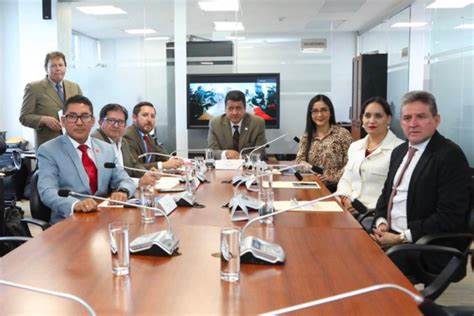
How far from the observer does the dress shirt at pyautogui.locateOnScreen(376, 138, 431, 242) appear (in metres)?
2.43

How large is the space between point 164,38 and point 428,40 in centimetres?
347

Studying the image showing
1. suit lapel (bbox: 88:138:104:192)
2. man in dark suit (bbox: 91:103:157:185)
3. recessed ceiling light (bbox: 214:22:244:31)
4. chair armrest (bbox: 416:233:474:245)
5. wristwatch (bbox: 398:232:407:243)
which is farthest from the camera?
recessed ceiling light (bbox: 214:22:244:31)

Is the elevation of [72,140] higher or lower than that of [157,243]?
higher

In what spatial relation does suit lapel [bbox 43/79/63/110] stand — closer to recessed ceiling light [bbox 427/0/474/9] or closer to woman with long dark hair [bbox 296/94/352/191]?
woman with long dark hair [bbox 296/94/352/191]

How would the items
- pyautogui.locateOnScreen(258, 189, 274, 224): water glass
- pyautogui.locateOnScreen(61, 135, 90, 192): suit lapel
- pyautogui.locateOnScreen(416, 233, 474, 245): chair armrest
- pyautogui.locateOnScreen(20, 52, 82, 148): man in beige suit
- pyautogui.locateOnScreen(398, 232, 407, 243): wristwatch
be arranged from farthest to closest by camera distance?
1. pyautogui.locateOnScreen(20, 52, 82, 148): man in beige suit
2. pyautogui.locateOnScreen(61, 135, 90, 192): suit lapel
3. pyautogui.locateOnScreen(398, 232, 407, 243): wristwatch
4. pyautogui.locateOnScreen(258, 189, 274, 224): water glass
5. pyautogui.locateOnScreen(416, 233, 474, 245): chair armrest

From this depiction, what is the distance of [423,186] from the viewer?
2.31 m

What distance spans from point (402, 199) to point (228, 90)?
4.25 m

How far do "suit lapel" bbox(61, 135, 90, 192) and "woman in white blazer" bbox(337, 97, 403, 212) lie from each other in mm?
1559

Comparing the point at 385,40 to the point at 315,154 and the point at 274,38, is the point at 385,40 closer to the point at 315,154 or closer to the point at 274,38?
the point at 274,38

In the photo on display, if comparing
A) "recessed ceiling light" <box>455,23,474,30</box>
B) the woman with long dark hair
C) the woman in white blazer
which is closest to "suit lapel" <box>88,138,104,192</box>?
the woman in white blazer

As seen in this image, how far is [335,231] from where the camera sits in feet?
6.47

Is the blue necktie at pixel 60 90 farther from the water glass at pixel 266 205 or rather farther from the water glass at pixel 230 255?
the water glass at pixel 230 255

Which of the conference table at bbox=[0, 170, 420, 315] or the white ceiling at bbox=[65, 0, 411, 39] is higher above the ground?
Result: the white ceiling at bbox=[65, 0, 411, 39]

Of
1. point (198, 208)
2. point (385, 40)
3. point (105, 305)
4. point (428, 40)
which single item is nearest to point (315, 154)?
point (198, 208)
